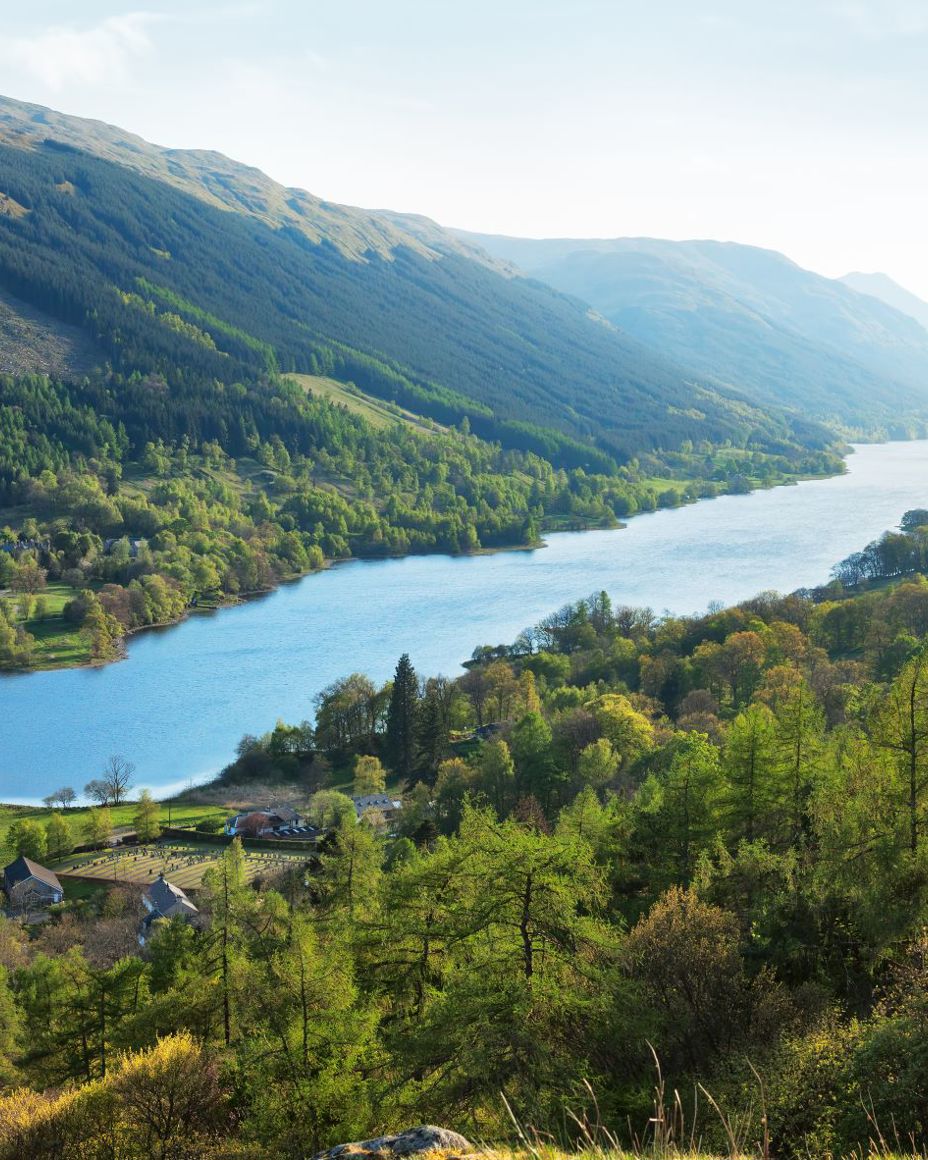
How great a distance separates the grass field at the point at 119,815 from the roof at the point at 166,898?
44.1ft

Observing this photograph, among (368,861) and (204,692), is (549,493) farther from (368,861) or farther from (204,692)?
(368,861)

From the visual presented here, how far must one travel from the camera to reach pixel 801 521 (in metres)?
159

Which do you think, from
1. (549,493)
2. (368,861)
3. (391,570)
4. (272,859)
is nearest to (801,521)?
(549,493)

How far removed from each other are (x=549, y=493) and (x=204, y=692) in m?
A: 117

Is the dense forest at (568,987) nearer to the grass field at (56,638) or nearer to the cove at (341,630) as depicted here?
the cove at (341,630)

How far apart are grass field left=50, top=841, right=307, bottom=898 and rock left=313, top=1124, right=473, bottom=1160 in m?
44.0

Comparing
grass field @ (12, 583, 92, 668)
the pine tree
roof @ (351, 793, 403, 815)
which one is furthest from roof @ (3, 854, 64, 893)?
grass field @ (12, 583, 92, 668)

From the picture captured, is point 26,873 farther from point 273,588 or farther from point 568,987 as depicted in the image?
point 273,588

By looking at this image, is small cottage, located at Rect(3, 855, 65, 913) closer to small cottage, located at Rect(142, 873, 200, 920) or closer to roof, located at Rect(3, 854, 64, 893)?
roof, located at Rect(3, 854, 64, 893)

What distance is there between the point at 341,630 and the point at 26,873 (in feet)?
187

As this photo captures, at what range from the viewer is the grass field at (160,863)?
171 feet

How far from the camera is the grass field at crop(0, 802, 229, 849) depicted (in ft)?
206

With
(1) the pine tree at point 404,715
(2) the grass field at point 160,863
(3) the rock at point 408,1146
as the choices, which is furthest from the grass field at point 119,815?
(3) the rock at point 408,1146

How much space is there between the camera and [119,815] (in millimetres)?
65875
